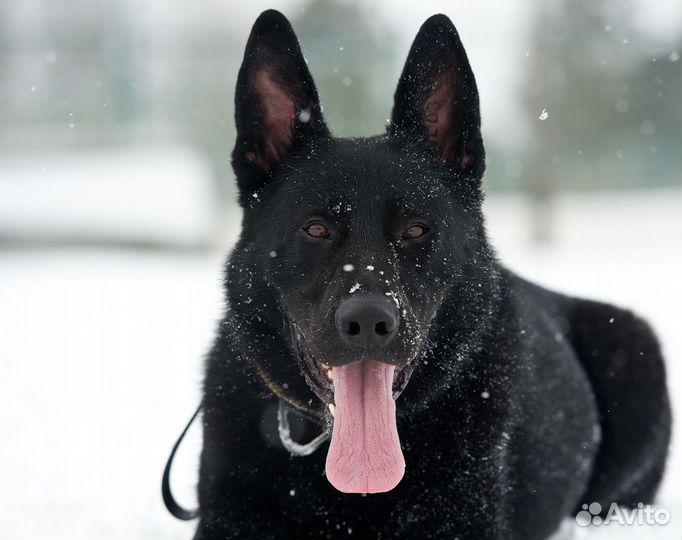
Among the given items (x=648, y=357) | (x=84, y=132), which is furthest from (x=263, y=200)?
(x=84, y=132)

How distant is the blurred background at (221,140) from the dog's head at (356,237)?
15.2 ft

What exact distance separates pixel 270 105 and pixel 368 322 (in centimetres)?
101

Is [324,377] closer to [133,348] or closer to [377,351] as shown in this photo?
[377,351]

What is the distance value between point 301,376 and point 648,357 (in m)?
1.99

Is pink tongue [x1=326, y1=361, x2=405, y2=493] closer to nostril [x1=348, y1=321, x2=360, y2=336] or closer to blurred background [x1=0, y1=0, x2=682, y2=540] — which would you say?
nostril [x1=348, y1=321, x2=360, y2=336]

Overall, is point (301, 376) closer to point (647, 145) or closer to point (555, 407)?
point (555, 407)

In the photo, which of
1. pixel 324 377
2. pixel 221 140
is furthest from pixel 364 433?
pixel 221 140

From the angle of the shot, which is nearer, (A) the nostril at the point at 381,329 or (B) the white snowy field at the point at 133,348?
(A) the nostril at the point at 381,329

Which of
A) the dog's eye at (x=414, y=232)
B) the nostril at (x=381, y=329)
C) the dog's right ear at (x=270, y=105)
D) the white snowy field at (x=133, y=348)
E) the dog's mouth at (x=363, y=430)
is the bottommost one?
the white snowy field at (x=133, y=348)

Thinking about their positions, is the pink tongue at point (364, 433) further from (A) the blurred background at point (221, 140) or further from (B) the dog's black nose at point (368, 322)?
(A) the blurred background at point (221, 140)

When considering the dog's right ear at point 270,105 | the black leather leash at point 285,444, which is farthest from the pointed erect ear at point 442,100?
the black leather leash at point 285,444

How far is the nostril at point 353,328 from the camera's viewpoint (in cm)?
233

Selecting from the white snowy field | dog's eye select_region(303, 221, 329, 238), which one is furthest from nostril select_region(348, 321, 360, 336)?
the white snowy field

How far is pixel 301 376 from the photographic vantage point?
2791mm
